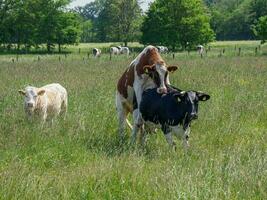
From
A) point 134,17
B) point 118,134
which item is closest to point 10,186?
point 118,134

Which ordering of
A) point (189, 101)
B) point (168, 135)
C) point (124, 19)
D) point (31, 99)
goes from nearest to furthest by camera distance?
point (189, 101) → point (168, 135) → point (31, 99) → point (124, 19)

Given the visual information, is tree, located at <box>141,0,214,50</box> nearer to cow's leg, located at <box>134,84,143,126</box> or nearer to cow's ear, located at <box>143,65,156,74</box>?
cow's leg, located at <box>134,84,143,126</box>

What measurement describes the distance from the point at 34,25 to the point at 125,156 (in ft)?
204

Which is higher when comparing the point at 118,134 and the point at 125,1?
the point at 125,1

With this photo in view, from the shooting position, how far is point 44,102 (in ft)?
34.4

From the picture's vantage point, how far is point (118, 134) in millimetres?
9188

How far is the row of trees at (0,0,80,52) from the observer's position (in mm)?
66062

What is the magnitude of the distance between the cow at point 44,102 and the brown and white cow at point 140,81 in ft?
5.35

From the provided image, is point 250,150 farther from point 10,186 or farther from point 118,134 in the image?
point 10,186

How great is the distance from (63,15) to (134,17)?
20.5 meters

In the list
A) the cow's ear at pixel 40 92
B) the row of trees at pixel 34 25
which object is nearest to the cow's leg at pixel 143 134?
the cow's ear at pixel 40 92

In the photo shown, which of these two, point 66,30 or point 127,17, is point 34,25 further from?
point 127,17

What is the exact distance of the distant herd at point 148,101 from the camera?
8070 mm

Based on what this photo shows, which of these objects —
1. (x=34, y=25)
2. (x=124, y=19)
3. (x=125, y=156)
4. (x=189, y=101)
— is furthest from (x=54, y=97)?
(x=124, y=19)
